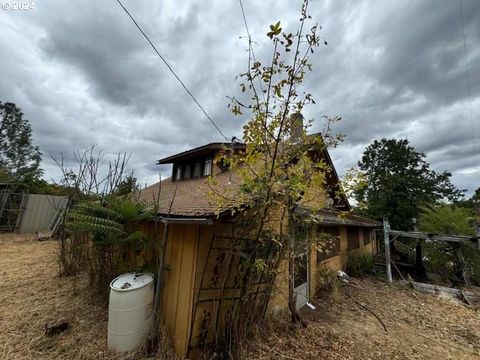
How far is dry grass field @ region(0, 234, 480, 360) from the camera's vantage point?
3.91m

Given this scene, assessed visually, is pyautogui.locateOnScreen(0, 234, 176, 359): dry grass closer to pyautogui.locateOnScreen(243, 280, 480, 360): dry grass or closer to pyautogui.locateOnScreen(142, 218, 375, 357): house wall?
pyautogui.locateOnScreen(142, 218, 375, 357): house wall

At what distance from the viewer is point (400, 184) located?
77.3 ft

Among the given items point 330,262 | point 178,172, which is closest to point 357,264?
point 330,262

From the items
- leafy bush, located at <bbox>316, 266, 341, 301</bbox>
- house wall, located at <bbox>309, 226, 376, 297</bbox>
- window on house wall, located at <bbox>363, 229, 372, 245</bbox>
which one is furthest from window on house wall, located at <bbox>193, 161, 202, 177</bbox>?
window on house wall, located at <bbox>363, 229, 372, 245</bbox>

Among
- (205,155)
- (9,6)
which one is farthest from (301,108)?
(205,155)

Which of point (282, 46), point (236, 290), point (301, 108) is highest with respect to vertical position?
point (282, 46)

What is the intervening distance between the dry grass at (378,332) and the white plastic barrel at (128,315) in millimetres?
1754

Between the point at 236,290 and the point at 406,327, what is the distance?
190 inches

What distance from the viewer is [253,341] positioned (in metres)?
4.20

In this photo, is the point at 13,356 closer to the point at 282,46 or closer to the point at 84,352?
the point at 84,352

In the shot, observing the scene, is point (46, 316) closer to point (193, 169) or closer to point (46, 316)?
point (46, 316)

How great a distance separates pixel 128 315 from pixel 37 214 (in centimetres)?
1380

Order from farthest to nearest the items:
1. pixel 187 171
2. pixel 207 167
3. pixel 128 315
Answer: pixel 187 171
pixel 207 167
pixel 128 315

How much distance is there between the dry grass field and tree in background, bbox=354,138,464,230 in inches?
641
